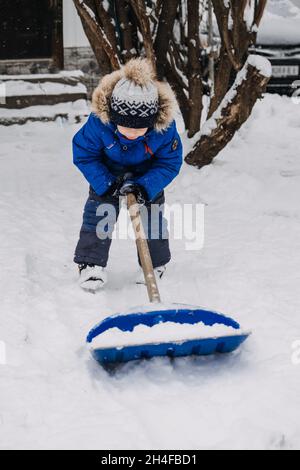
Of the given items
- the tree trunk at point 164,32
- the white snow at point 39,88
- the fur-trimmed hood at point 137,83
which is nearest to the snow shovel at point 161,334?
the fur-trimmed hood at point 137,83

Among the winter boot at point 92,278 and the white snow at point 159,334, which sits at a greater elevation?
the white snow at point 159,334

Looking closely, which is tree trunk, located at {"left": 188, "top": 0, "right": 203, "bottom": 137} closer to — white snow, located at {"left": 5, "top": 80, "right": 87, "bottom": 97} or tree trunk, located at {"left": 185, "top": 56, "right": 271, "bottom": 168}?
tree trunk, located at {"left": 185, "top": 56, "right": 271, "bottom": 168}

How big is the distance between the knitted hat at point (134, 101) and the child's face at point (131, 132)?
0.04 metres

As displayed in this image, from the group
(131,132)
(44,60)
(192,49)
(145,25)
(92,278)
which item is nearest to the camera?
(131,132)

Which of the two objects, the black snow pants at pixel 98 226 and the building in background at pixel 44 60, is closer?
the black snow pants at pixel 98 226

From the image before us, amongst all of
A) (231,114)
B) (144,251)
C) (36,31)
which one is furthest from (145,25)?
(36,31)

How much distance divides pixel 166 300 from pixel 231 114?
7.87ft

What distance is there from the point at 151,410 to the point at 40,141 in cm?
491

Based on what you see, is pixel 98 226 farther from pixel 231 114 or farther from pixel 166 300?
pixel 231 114

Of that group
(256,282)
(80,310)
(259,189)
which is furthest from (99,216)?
(259,189)

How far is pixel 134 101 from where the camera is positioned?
107 inches

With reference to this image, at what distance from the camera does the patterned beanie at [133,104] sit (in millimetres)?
2727

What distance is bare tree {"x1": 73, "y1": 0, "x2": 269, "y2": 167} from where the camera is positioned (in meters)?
4.85

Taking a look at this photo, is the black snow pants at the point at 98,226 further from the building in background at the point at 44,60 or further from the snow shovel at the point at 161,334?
the building in background at the point at 44,60
